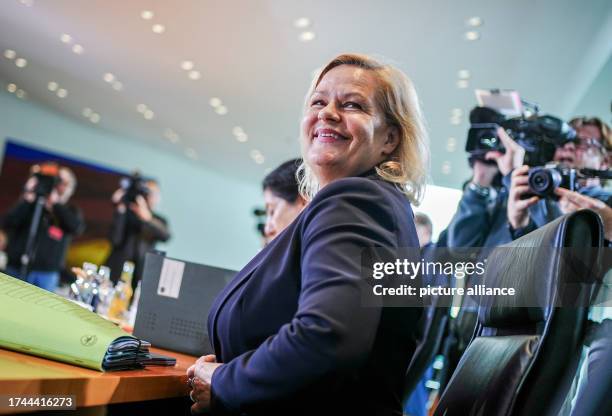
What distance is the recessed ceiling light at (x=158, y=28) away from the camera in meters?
6.32

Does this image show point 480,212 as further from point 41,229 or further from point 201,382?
point 41,229

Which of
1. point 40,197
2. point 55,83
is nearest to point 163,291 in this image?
point 40,197

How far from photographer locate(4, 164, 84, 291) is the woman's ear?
4.79m

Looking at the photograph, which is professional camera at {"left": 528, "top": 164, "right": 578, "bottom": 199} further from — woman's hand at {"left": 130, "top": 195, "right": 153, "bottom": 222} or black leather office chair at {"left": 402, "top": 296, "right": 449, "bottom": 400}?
woman's hand at {"left": 130, "top": 195, "right": 153, "bottom": 222}

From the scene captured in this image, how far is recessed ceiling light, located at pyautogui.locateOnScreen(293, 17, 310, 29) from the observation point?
5.75 meters

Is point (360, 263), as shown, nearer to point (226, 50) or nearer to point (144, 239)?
point (144, 239)

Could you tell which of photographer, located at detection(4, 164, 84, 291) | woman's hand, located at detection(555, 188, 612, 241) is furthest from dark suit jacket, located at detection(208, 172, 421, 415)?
photographer, located at detection(4, 164, 84, 291)

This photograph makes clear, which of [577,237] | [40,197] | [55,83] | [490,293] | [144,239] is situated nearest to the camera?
[577,237]

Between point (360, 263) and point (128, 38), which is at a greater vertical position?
point (128, 38)

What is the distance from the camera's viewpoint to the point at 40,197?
5.80m

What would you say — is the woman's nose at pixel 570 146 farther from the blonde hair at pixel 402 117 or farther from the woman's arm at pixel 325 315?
the woman's arm at pixel 325 315

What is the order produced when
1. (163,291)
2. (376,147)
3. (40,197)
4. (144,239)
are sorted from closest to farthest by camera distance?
(376,147) < (163,291) < (144,239) < (40,197)

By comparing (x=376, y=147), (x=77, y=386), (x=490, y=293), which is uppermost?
(x=376, y=147)

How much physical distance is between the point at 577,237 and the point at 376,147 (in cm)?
55
